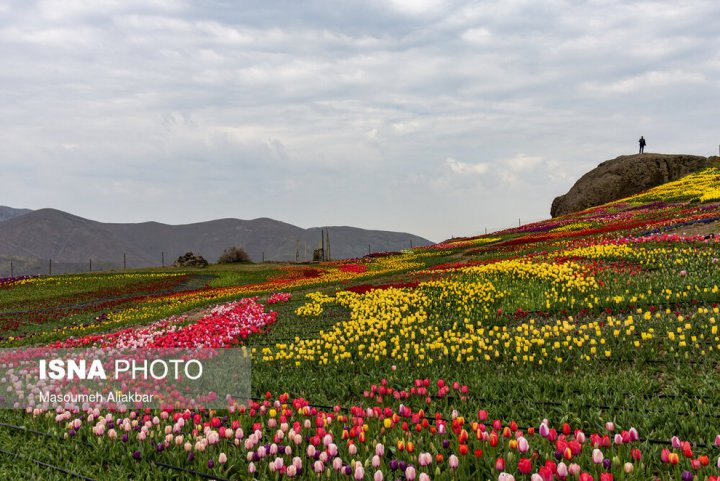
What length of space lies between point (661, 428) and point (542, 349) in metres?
3.30

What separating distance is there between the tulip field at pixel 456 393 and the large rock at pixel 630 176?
5622 cm

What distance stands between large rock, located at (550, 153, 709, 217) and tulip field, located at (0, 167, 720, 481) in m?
56.2

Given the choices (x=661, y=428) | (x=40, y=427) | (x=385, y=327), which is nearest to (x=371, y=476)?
(x=661, y=428)

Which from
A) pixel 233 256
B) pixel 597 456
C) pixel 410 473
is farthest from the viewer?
pixel 233 256

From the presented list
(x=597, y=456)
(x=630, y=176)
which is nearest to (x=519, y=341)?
(x=597, y=456)

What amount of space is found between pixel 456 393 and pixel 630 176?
74347 mm

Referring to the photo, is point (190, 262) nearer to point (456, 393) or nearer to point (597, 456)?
point (456, 393)

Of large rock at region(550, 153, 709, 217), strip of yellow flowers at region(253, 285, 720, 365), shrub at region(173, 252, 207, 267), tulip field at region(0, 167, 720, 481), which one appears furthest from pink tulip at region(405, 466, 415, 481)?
large rock at region(550, 153, 709, 217)

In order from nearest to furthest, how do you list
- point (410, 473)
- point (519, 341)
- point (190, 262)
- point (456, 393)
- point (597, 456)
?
1. point (597, 456)
2. point (410, 473)
3. point (456, 393)
4. point (519, 341)
5. point (190, 262)

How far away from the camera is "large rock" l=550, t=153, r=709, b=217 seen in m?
69.8

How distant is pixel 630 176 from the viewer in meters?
70.4

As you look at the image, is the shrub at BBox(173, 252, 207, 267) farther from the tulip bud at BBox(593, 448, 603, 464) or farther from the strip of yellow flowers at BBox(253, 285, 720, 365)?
the tulip bud at BBox(593, 448, 603, 464)

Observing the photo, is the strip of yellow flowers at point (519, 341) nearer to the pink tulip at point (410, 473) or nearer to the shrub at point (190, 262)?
the pink tulip at point (410, 473)

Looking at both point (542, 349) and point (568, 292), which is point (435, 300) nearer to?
point (568, 292)
